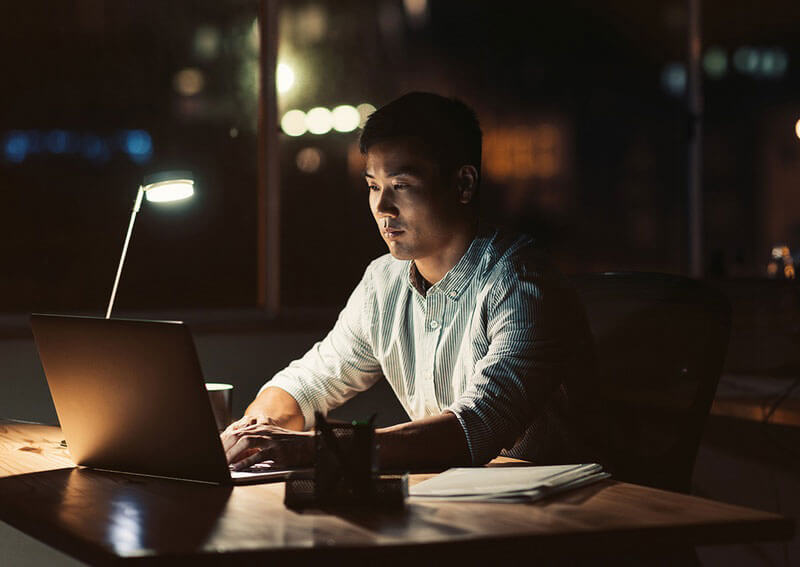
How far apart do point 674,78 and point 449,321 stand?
2.62 metres

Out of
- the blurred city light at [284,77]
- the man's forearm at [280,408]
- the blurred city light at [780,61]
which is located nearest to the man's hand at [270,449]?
the man's forearm at [280,408]

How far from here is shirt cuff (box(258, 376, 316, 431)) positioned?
2.06 metres

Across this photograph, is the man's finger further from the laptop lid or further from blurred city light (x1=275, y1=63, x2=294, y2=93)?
blurred city light (x1=275, y1=63, x2=294, y2=93)

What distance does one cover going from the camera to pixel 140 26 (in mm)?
3189

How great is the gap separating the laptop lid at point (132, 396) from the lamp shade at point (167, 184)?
1.94 feet

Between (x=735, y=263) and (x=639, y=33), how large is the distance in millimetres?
1070

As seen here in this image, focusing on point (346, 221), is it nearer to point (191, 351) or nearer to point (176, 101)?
point (176, 101)

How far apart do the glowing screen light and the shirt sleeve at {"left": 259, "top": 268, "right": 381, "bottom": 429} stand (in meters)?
0.43

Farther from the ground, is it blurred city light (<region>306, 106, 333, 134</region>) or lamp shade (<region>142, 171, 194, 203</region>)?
blurred city light (<region>306, 106, 333, 134</region>)

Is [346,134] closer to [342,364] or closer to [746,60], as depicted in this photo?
[342,364]

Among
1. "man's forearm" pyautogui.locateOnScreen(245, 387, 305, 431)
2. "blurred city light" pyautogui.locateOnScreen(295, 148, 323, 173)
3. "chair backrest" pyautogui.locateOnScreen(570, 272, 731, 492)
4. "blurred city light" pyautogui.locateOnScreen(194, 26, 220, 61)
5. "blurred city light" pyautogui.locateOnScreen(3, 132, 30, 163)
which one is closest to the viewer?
"chair backrest" pyautogui.locateOnScreen(570, 272, 731, 492)

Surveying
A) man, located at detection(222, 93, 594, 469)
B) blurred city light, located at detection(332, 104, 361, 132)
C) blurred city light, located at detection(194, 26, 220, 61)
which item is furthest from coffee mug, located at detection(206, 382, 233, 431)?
blurred city light, located at detection(332, 104, 361, 132)

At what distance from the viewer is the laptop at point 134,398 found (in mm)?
1328

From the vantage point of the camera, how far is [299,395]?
6.77ft
